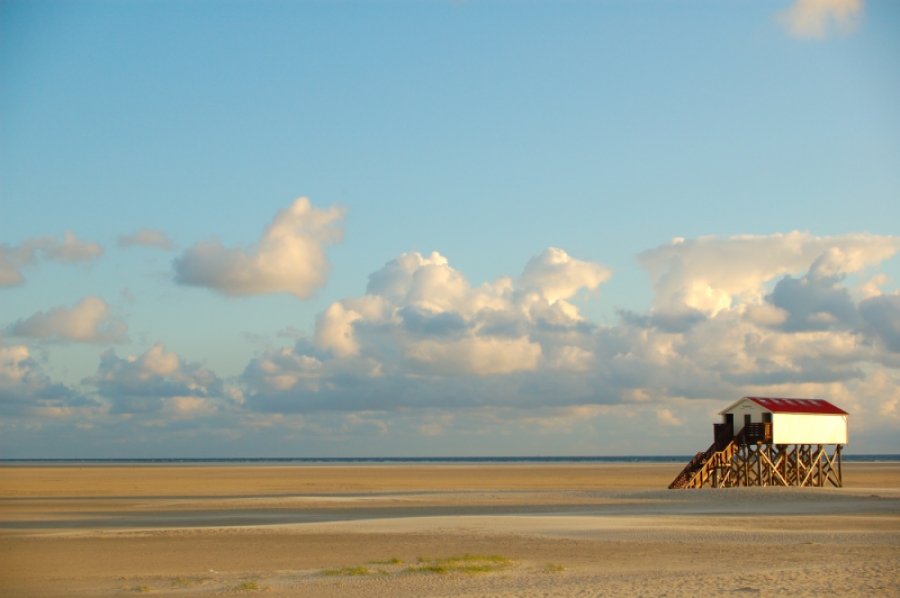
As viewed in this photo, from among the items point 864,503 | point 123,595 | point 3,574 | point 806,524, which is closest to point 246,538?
point 3,574

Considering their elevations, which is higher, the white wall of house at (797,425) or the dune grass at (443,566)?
the white wall of house at (797,425)

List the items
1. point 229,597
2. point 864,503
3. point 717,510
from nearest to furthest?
1. point 229,597
2. point 717,510
3. point 864,503

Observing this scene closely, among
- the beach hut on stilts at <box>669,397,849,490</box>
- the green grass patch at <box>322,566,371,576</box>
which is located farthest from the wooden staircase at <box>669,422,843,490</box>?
the green grass patch at <box>322,566,371,576</box>

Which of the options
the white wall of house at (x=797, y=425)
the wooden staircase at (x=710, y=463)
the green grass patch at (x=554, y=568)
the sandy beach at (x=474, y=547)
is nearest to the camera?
the sandy beach at (x=474, y=547)

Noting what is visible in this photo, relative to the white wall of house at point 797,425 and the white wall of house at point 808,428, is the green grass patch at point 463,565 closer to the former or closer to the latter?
the white wall of house at point 797,425

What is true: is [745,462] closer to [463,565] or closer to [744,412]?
[744,412]

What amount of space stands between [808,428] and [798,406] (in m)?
1.33

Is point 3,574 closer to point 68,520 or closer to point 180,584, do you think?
point 180,584

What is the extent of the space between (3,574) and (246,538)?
7.74 meters

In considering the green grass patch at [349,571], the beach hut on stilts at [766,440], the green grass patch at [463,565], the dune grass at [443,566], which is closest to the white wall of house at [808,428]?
the beach hut on stilts at [766,440]

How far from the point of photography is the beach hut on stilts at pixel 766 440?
45.8 meters

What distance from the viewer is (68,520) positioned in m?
34.3

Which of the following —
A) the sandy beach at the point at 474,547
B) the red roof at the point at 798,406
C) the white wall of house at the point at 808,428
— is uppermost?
the red roof at the point at 798,406

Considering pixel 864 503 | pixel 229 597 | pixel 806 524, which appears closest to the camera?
pixel 229 597
